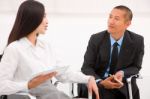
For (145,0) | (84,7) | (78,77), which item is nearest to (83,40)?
(84,7)

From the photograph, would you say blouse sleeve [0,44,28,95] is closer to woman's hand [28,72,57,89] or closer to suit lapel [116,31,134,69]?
woman's hand [28,72,57,89]

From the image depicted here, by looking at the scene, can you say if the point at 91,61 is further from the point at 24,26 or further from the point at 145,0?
the point at 145,0

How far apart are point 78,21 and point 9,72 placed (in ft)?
7.95

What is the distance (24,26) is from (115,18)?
3.40 ft

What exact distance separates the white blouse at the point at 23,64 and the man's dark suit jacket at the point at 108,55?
1.91 feet

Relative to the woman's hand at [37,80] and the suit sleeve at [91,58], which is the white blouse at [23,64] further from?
the suit sleeve at [91,58]

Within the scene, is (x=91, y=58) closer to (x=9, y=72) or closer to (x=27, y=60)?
(x=27, y=60)

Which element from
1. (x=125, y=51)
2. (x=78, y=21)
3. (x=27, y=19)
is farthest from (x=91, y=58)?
(x=78, y=21)

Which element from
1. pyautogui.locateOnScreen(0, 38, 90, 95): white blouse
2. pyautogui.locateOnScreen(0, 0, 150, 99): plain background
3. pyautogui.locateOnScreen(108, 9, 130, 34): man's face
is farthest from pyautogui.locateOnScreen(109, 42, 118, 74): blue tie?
pyautogui.locateOnScreen(0, 0, 150, 99): plain background

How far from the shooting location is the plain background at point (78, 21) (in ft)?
14.5

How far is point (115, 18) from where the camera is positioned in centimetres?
305

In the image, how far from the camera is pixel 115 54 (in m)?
3.03

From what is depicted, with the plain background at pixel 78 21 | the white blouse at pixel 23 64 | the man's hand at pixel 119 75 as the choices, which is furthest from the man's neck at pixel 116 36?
the plain background at pixel 78 21

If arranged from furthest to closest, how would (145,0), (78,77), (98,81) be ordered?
(145,0)
(98,81)
(78,77)
